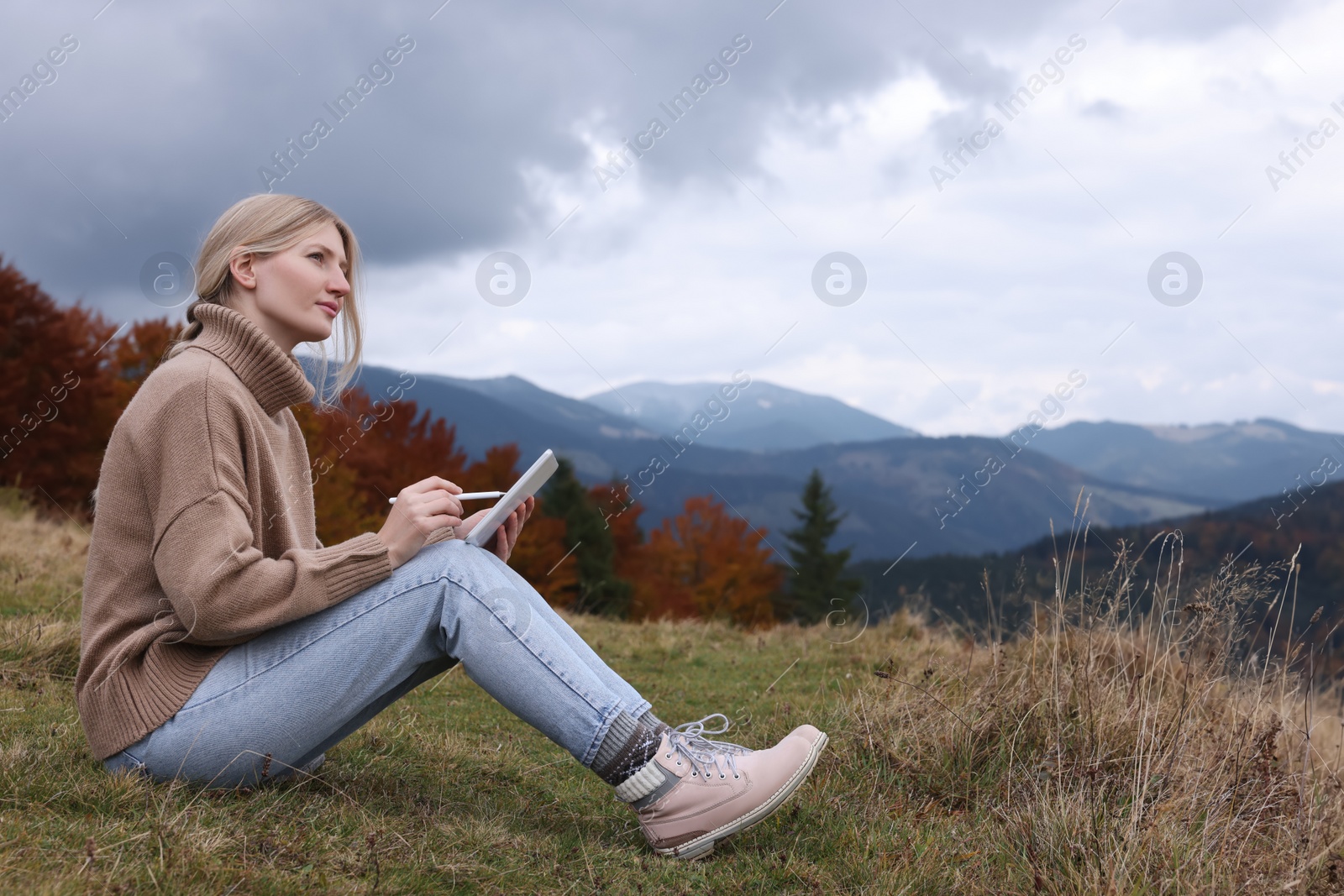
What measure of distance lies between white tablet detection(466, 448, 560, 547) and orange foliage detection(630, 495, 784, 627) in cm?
3299

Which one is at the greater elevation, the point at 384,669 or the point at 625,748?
the point at 384,669

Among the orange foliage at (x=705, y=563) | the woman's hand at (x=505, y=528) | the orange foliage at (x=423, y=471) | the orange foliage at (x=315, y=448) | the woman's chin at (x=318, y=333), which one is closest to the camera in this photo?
the woman's chin at (x=318, y=333)

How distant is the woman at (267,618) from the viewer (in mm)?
2004

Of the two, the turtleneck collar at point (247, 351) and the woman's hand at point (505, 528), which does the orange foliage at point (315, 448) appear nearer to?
the woman's hand at point (505, 528)

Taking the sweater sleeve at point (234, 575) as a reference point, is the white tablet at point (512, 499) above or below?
above

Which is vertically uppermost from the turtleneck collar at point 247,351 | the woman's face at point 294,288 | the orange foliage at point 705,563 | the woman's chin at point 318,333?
the woman's face at point 294,288

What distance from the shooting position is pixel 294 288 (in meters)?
2.35

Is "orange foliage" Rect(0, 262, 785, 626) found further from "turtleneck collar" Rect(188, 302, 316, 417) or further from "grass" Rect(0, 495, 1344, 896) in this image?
"turtleneck collar" Rect(188, 302, 316, 417)

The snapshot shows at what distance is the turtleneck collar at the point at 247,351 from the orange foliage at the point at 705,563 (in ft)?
109

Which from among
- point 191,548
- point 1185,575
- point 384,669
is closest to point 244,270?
point 191,548

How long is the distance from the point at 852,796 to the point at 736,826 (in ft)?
2.15

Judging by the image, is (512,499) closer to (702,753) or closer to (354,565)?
(354,565)

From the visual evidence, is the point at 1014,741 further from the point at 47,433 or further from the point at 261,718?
the point at 47,433

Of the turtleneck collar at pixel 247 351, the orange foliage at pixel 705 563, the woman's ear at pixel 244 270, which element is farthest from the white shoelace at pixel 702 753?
the orange foliage at pixel 705 563
